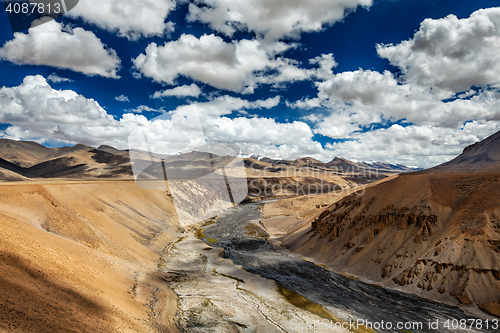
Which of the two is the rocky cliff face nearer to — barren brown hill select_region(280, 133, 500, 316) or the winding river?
barren brown hill select_region(280, 133, 500, 316)

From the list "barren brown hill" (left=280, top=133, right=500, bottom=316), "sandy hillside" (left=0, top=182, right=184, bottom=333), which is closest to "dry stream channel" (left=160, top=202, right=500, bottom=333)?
"barren brown hill" (left=280, top=133, right=500, bottom=316)

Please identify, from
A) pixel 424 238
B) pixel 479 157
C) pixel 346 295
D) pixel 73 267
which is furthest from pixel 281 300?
pixel 479 157

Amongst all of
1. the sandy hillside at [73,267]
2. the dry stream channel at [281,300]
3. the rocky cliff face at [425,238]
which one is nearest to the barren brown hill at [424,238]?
the rocky cliff face at [425,238]

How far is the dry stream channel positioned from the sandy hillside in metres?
3.13

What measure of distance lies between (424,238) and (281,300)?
1979 centimetres

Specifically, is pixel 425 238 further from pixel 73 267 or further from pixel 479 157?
pixel 479 157

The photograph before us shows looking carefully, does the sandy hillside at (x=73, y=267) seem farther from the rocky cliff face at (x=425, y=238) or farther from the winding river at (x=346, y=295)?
the rocky cliff face at (x=425, y=238)

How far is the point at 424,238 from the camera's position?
32250 millimetres

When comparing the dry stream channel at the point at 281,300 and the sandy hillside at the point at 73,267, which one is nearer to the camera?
the sandy hillside at the point at 73,267

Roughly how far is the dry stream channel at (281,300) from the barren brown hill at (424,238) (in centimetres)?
257

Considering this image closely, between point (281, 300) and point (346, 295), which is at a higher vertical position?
point (281, 300)

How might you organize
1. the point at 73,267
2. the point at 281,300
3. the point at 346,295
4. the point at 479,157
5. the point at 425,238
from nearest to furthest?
the point at 73,267, the point at 281,300, the point at 346,295, the point at 425,238, the point at 479,157

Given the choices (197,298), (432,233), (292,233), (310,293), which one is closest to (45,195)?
(197,298)

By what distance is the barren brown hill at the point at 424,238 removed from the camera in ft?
86.1
